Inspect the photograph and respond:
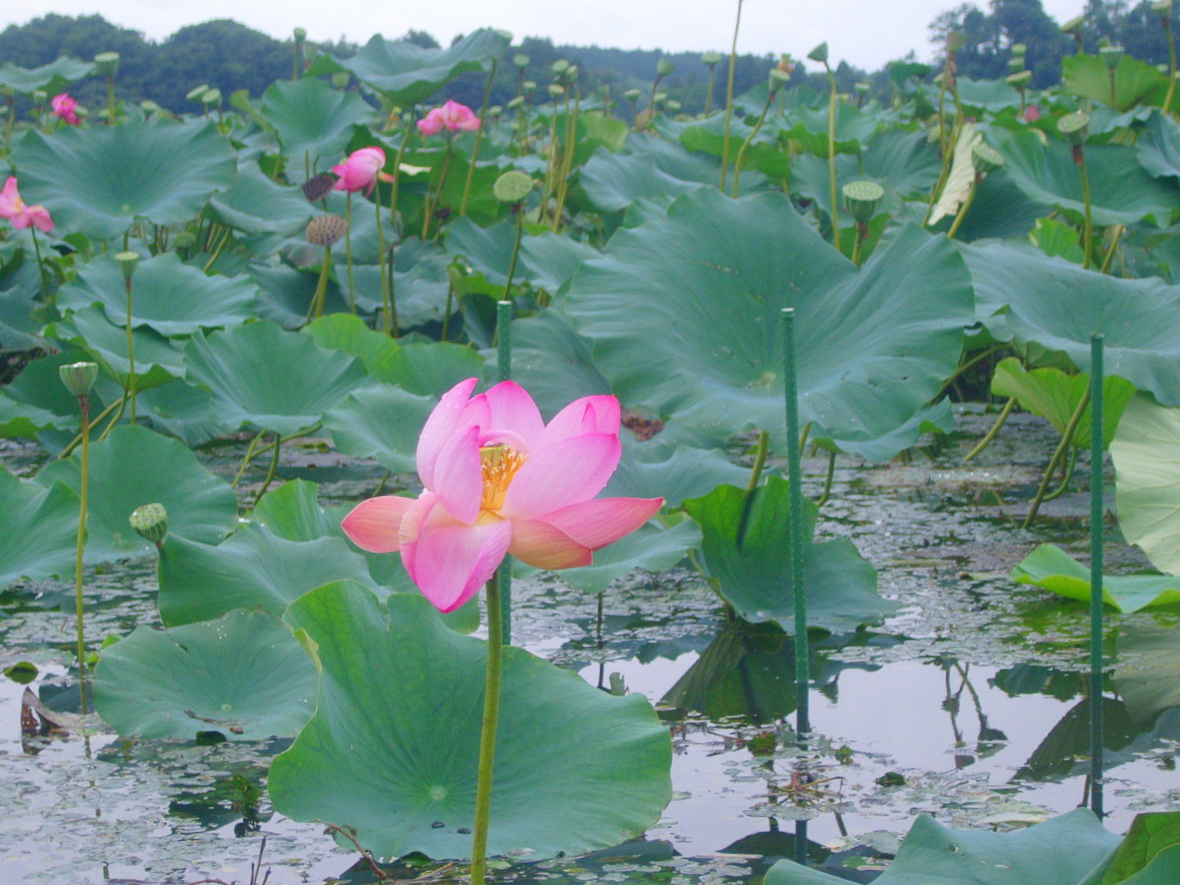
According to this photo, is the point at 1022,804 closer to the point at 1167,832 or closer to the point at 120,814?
the point at 1167,832

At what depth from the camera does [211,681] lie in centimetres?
118

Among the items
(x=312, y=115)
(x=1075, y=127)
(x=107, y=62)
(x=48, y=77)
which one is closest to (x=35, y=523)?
(x=1075, y=127)

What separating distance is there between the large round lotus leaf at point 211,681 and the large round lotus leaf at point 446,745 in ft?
0.81

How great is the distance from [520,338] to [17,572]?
0.93 m

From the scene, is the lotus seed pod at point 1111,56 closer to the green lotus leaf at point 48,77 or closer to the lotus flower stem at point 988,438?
the lotus flower stem at point 988,438

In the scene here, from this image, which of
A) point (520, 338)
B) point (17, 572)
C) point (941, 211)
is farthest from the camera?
point (941, 211)

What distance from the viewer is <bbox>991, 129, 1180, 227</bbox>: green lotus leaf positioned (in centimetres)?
267

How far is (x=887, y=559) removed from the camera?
187 centimetres

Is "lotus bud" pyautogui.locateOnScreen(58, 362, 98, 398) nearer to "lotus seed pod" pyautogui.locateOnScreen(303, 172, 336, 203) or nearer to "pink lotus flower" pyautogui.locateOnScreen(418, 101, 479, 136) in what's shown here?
"lotus seed pod" pyautogui.locateOnScreen(303, 172, 336, 203)

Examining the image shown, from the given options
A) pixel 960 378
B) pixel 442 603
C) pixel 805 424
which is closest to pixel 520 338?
pixel 805 424

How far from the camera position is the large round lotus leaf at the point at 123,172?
2914 mm

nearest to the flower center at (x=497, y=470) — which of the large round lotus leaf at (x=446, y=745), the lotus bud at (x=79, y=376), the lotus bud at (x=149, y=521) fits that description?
the large round lotus leaf at (x=446, y=745)

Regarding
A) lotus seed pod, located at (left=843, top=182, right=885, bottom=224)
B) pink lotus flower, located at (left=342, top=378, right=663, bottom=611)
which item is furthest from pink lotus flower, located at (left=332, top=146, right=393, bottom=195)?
pink lotus flower, located at (left=342, top=378, right=663, bottom=611)

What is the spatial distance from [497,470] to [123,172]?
2802mm
